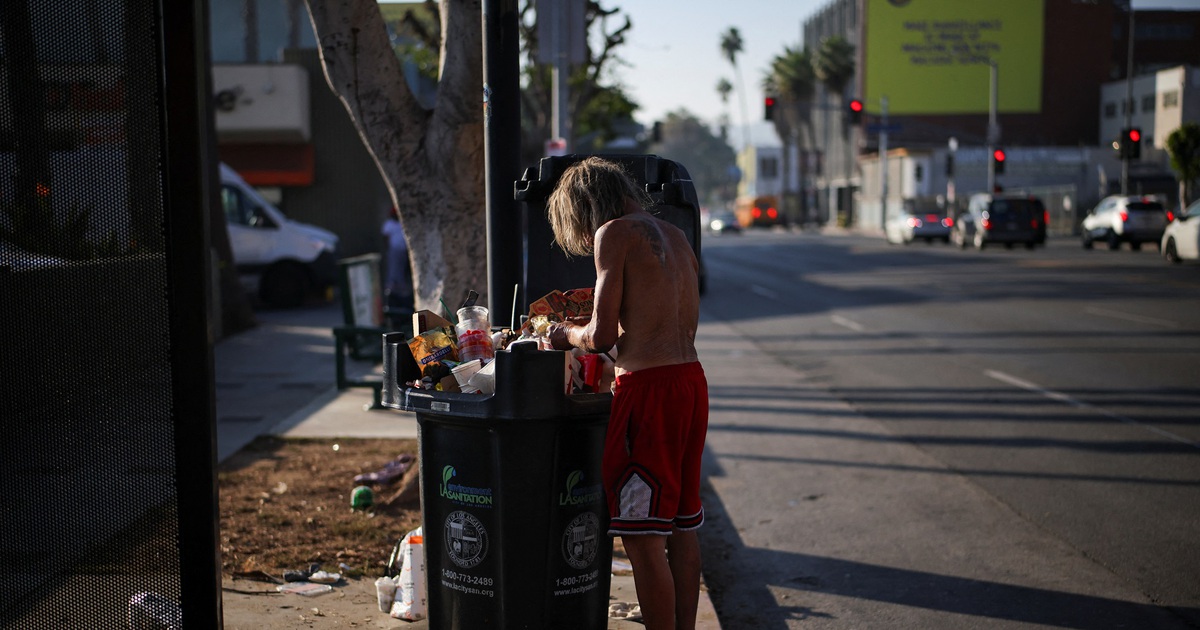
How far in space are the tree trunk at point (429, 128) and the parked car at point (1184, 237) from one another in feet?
74.4

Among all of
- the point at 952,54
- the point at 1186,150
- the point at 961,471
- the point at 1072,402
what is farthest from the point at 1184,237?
the point at 952,54

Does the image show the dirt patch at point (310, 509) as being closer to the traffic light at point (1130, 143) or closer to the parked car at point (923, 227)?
the traffic light at point (1130, 143)

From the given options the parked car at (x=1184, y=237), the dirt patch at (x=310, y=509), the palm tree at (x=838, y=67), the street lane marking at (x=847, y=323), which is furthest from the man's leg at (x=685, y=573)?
the palm tree at (x=838, y=67)

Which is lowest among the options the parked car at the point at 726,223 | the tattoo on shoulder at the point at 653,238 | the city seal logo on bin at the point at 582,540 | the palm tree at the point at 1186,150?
the parked car at the point at 726,223

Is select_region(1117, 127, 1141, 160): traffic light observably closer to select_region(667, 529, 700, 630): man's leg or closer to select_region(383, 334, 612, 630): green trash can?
select_region(667, 529, 700, 630): man's leg

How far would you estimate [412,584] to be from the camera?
466 centimetres

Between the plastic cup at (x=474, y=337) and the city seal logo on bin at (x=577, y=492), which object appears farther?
the plastic cup at (x=474, y=337)

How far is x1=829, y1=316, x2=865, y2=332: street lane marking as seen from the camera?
16206 mm

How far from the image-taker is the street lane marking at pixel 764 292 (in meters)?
22.1

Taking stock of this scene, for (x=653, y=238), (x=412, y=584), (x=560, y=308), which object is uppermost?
(x=653, y=238)

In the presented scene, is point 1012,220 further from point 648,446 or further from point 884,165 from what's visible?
point 648,446

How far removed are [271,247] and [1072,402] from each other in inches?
555

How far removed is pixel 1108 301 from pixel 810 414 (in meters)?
10.3

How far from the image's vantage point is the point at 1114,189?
203 feet
